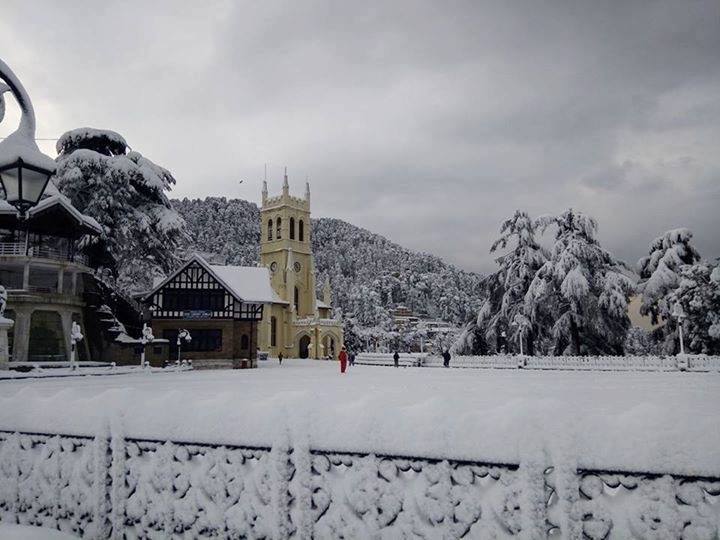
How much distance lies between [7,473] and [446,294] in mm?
139308

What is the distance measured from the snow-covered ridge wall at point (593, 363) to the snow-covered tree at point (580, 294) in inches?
121

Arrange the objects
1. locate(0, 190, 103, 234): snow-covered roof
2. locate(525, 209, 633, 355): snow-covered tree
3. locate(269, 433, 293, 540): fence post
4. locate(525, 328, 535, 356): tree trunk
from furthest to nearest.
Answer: locate(525, 328, 535, 356): tree trunk < locate(525, 209, 633, 355): snow-covered tree < locate(0, 190, 103, 234): snow-covered roof < locate(269, 433, 293, 540): fence post

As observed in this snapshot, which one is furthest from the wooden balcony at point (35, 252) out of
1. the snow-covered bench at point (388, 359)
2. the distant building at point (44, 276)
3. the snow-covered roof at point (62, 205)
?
the snow-covered bench at point (388, 359)

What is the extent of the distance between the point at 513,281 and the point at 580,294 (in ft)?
22.3

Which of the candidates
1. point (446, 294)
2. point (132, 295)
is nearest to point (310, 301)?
point (132, 295)

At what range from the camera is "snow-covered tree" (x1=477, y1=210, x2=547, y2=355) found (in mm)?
42938

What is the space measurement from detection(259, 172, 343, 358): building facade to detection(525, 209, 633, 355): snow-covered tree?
115 feet

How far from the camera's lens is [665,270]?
1532 inches

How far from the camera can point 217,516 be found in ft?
12.7

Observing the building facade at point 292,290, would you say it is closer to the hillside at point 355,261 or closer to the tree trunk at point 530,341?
the tree trunk at point 530,341

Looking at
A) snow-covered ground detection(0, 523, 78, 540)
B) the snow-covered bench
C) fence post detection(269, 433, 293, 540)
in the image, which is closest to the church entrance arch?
the snow-covered bench

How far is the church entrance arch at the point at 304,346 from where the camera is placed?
71562mm

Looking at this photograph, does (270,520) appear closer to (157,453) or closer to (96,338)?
(157,453)

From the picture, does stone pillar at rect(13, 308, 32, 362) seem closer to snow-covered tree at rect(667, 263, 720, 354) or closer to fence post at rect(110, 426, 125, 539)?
fence post at rect(110, 426, 125, 539)
